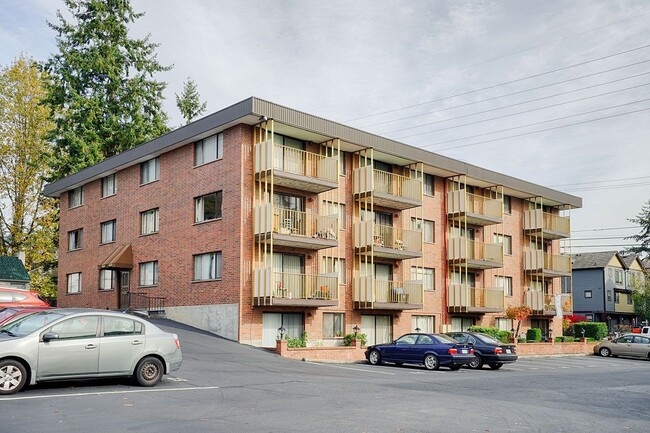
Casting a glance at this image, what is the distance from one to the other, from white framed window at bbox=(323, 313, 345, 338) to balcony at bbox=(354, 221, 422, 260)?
324 centimetres

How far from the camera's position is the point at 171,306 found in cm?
3186

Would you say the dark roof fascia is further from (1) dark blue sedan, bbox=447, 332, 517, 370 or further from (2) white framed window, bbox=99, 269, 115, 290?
(1) dark blue sedan, bbox=447, 332, 517, 370

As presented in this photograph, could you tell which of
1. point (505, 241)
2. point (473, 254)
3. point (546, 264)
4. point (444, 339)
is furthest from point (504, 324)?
point (444, 339)

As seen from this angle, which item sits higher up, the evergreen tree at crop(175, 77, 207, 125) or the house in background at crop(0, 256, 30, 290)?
the evergreen tree at crop(175, 77, 207, 125)

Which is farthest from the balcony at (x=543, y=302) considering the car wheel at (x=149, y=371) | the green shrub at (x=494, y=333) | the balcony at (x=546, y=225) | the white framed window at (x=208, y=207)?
the car wheel at (x=149, y=371)

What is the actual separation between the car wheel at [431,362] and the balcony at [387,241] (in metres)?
8.08

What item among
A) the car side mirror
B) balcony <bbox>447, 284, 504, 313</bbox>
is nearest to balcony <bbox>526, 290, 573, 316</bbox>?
balcony <bbox>447, 284, 504, 313</bbox>

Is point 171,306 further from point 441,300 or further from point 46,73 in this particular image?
point 46,73

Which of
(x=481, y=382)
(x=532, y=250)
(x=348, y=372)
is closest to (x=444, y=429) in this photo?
(x=481, y=382)

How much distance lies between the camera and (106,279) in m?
37.3

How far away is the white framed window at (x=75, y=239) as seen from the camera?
40.8 meters

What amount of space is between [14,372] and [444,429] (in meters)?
7.77

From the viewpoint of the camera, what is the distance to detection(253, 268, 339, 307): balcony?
90.5ft

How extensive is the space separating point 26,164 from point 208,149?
825 inches
